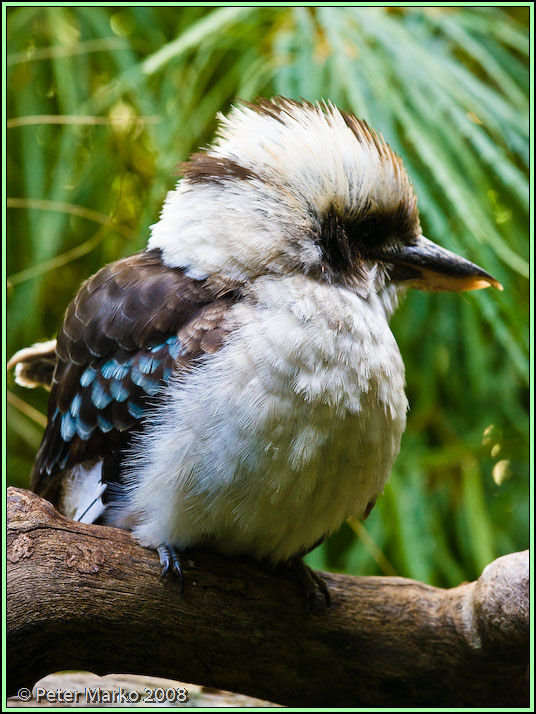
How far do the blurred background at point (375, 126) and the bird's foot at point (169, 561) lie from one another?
694 millimetres

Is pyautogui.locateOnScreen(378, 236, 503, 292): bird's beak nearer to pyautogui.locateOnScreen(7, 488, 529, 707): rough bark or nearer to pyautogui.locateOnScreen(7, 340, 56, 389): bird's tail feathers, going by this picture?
pyautogui.locateOnScreen(7, 488, 529, 707): rough bark

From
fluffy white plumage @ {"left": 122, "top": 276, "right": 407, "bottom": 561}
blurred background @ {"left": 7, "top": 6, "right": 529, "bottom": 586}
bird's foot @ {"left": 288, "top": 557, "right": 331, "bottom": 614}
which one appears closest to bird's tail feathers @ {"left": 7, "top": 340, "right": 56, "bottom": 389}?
blurred background @ {"left": 7, "top": 6, "right": 529, "bottom": 586}

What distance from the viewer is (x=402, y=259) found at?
50.2 inches

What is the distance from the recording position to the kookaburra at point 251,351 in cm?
104

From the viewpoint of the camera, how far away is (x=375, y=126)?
163 centimetres

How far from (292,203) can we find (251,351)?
0.82 feet

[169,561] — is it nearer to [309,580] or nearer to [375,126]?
[309,580]

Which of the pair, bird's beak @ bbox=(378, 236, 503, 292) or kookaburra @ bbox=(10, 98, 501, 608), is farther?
bird's beak @ bbox=(378, 236, 503, 292)

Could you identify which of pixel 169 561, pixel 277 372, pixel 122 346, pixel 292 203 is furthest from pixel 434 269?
pixel 169 561

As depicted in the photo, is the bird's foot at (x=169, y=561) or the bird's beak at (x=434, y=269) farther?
the bird's beak at (x=434, y=269)

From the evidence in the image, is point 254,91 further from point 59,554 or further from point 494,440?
point 59,554

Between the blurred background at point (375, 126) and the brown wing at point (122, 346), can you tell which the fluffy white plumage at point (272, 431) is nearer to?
the brown wing at point (122, 346)

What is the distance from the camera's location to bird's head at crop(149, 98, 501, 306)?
1128 mm

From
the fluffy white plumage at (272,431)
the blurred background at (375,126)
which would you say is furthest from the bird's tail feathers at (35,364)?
the fluffy white plumage at (272,431)
